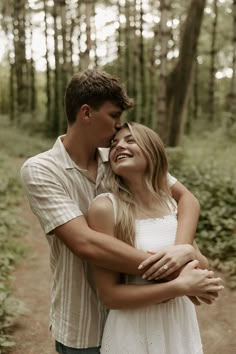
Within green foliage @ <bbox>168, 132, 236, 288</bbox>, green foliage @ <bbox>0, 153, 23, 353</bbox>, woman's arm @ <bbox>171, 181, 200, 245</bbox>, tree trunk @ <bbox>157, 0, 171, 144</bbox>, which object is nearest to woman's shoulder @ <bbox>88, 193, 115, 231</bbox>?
woman's arm @ <bbox>171, 181, 200, 245</bbox>

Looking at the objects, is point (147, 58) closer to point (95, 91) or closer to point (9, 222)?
point (9, 222)

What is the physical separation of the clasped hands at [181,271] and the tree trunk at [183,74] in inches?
369

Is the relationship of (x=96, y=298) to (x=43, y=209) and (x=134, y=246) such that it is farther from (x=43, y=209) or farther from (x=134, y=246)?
(x=43, y=209)

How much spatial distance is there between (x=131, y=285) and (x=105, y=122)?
738 millimetres

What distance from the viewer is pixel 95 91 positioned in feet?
6.93

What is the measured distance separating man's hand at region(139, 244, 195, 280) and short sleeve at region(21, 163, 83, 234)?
0.37 metres

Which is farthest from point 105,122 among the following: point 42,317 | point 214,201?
point 214,201

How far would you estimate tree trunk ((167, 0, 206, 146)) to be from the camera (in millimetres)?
10734

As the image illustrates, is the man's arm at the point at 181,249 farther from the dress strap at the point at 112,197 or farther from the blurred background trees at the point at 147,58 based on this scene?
the blurred background trees at the point at 147,58

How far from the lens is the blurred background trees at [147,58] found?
35.7 ft

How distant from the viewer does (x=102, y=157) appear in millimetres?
2285

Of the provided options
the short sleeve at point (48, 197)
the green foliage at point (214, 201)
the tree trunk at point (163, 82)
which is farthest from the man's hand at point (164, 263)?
the tree trunk at point (163, 82)

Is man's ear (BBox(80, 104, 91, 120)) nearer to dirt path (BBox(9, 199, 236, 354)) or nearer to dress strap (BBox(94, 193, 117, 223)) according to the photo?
dress strap (BBox(94, 193, 117, 223))

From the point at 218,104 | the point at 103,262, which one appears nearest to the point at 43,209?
the point at 103,262
